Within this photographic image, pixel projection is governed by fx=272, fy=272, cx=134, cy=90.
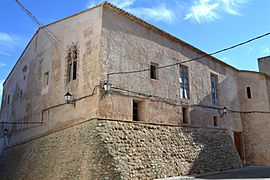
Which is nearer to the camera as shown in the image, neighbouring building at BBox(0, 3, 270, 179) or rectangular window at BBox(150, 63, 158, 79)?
neighbouring building at BBox(0, 3, 270, 179)

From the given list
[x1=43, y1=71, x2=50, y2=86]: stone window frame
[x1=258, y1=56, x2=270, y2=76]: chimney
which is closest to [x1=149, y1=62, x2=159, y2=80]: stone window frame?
[x1=43, y1=71, x2=50, y2=86]: stone window frame

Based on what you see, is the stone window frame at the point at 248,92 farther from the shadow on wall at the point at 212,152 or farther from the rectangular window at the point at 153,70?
the rectangular window at the point at 153,70

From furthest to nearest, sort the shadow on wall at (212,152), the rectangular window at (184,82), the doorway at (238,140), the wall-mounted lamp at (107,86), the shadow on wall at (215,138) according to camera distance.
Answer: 1. the doorway at (238,140)
2. the rectangular window at (184,82)
3. the shadow on wall at (215,138)
4. the shadow on wall at (212,152)
5. the wall-mounted lamp at (107,86)

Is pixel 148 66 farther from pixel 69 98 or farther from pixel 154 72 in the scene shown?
pixel 69 98

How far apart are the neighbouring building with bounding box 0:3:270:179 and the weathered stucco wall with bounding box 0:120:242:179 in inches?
22.1

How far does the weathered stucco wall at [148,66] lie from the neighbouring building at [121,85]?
0.04 metres

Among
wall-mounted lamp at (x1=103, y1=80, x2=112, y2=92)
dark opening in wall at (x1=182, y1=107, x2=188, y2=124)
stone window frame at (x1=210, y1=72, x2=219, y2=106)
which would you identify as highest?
stone window frame at (x1=210, y1=72, x2=219, y2=106)

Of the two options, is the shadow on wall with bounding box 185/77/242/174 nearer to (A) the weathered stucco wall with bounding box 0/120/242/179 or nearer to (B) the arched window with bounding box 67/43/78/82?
(A) the weathered stucco wall with bounding box 0/120/242/179

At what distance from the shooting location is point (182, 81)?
14.2 metres

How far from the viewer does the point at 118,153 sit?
9.68 m

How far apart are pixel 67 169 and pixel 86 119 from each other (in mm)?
1924

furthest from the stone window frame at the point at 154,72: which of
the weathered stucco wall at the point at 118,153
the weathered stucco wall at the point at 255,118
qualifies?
the weathered stucco wall at the point at 255,118

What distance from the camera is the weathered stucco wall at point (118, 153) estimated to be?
9.40 meters

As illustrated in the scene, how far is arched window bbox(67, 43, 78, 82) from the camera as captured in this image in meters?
11.9
